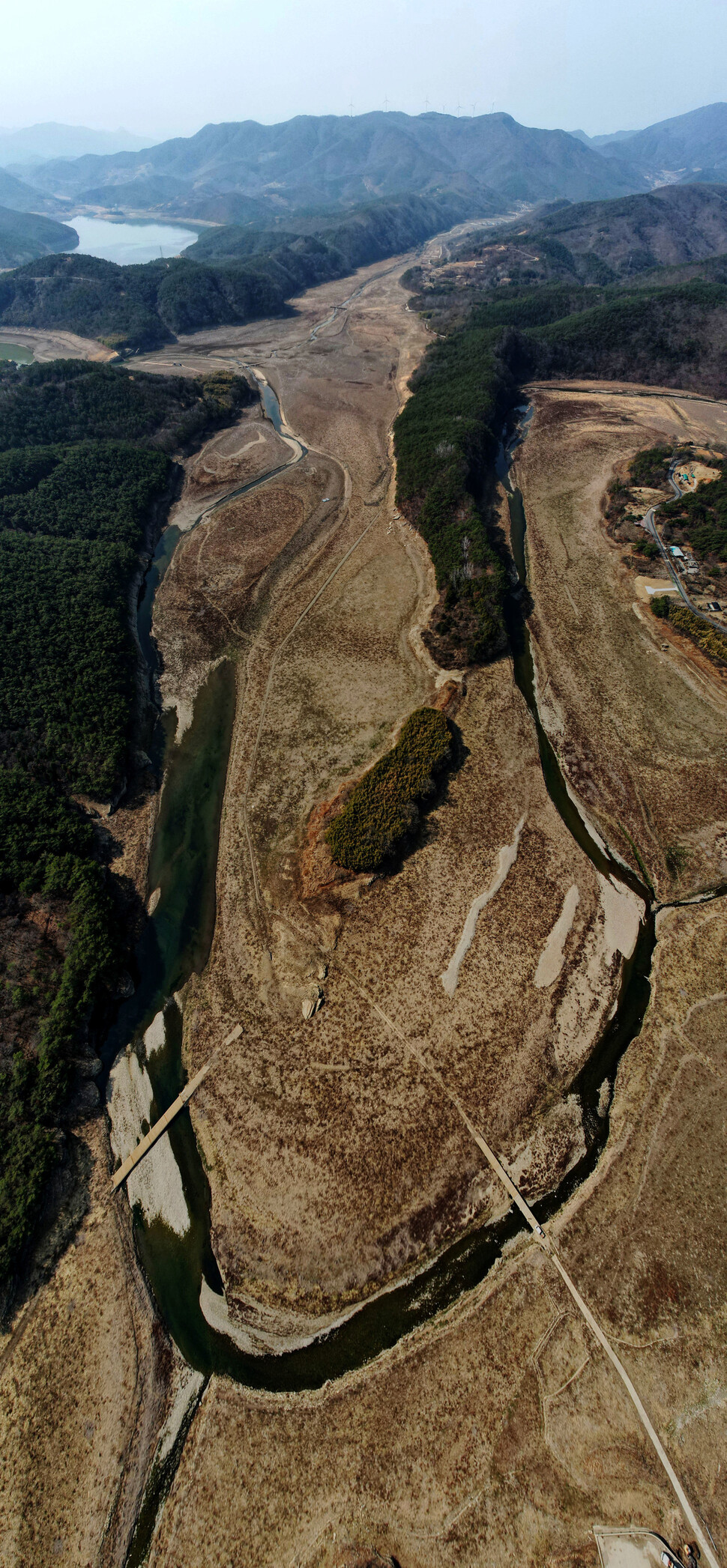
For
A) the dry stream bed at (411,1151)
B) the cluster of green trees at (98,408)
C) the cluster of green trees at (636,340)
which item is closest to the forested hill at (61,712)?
the cluster of green trees at (98,408)

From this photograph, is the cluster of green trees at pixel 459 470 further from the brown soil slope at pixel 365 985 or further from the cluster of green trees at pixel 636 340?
the cluster of green trees at pixel 636 340

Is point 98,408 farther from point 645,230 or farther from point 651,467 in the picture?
point 645,230

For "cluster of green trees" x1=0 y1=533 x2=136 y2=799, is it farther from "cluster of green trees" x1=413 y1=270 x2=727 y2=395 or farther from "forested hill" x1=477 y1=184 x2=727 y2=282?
"forested hill" x1=477 y1=184 x2=727 y2=282

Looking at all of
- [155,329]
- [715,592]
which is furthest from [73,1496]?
[155,329]

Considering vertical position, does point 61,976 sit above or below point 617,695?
below

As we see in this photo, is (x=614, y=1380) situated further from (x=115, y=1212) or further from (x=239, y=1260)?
(x=115, y=1212)

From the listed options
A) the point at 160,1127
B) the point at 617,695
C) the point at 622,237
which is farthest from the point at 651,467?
the point at 622,237
